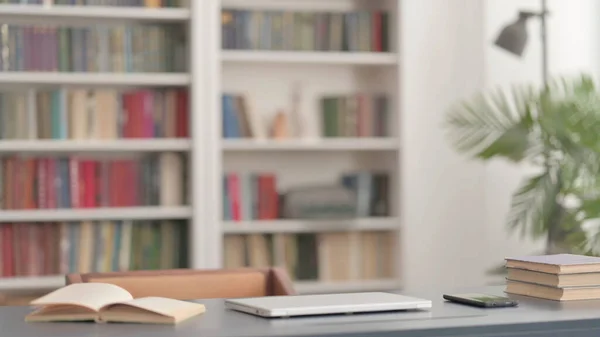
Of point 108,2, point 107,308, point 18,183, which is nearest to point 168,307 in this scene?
point 107,308

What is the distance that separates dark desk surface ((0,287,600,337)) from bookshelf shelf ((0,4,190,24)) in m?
2.43

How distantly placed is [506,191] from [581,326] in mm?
3105

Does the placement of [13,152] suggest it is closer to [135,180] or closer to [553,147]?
[135,180]

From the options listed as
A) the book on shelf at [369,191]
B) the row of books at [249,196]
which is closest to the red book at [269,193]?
the row of books at [249,196]

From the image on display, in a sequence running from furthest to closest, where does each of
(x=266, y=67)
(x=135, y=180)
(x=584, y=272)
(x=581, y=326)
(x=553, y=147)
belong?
(x=266, y=67), (x=135, y=180), (x=553, y=147), (x=584, y=272), (x=581, y=326)

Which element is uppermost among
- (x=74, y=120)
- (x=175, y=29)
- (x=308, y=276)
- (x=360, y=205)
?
(x=175, y=29)

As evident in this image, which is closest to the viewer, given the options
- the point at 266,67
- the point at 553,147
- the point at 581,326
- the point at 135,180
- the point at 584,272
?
the point at 581,326

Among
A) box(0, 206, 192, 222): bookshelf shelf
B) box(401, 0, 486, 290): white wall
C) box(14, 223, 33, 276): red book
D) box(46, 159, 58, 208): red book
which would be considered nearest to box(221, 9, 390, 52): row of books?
box(401, 0, 486, 290): white wall

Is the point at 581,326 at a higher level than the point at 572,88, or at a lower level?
lower

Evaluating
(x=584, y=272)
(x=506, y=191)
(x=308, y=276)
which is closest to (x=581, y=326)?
(x=584, y=272)

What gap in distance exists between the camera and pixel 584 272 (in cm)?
223

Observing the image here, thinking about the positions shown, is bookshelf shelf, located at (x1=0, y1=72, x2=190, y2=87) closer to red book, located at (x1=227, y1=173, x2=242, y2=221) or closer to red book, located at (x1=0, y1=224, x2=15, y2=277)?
red book, located at (x1=227, y1=173, x2=242, y2=221)

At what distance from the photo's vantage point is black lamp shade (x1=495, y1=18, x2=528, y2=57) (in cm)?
444

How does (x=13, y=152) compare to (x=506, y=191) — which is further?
(x=506, y=191)
